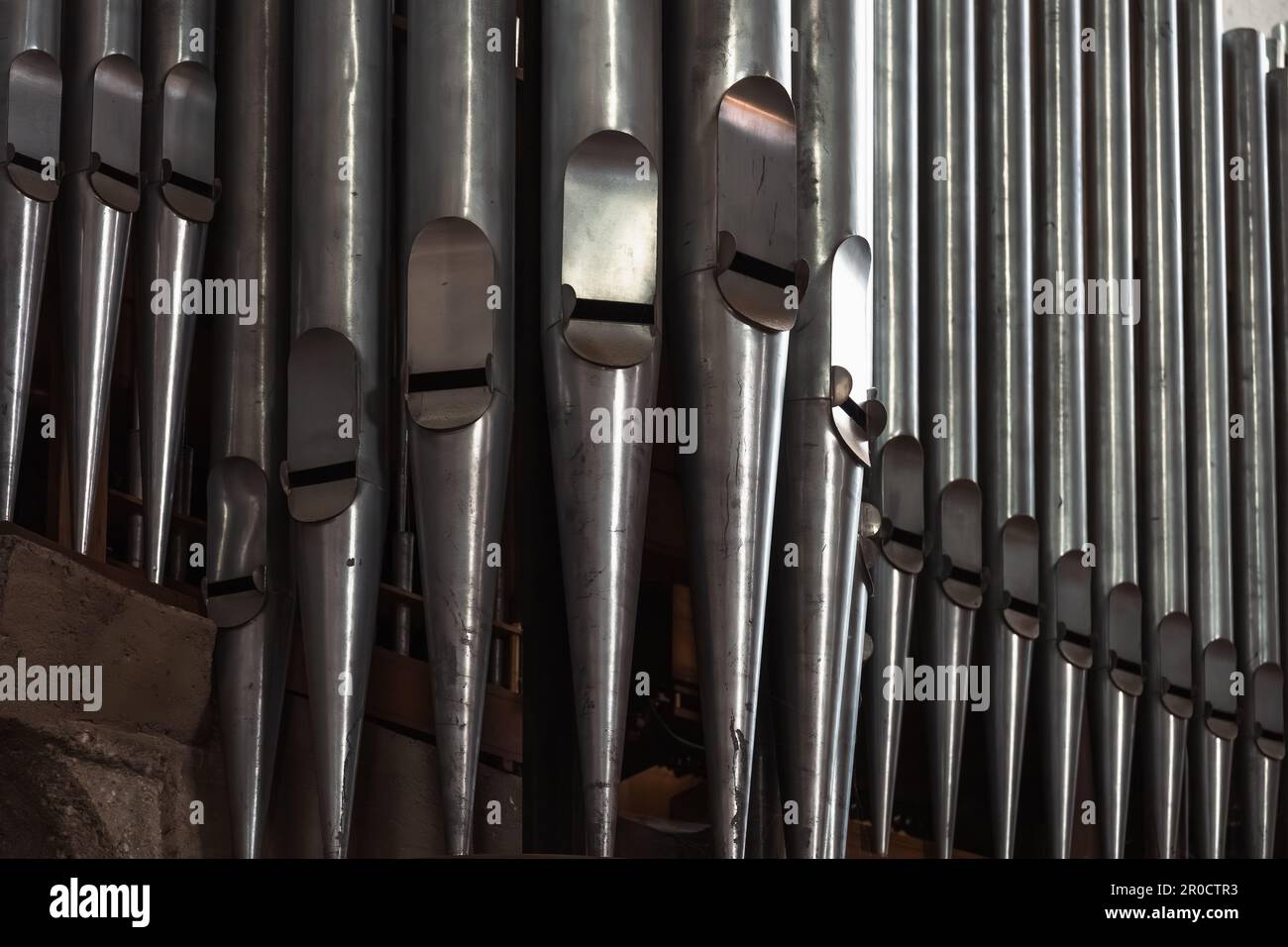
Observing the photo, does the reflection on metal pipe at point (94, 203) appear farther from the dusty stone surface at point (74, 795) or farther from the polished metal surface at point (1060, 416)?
the polished metal surface at point (1060, 416)

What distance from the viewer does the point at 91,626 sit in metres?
5.11

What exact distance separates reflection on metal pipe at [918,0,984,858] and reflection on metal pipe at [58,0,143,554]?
264 cm

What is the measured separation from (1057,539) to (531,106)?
2527 millimetres

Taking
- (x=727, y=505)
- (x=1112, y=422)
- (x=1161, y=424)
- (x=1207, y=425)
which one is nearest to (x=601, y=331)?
(x=727, y=505)

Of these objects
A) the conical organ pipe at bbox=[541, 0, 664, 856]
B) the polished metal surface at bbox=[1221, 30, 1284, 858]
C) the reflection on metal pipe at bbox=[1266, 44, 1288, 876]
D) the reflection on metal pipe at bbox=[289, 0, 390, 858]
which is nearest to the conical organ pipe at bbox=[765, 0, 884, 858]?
the conical organ pipe at bbox=[541, 0, 664, 856]

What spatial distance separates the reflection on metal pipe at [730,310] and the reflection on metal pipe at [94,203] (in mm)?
1476

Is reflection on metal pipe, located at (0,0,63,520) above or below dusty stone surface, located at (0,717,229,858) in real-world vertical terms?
above

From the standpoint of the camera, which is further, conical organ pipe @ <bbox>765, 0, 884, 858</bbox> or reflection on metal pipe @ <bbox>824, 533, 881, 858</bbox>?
reflection on metal pipe @ <bbox>824, 533, 881, 858</bbox>

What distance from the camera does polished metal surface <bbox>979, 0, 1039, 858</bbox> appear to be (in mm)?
6547

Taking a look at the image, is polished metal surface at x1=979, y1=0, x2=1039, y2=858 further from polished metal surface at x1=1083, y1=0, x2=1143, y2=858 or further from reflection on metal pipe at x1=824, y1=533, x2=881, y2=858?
reflection on metal pipe at x1=824, y1=533, x2=881, y2=858

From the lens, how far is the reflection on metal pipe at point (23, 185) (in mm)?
5172

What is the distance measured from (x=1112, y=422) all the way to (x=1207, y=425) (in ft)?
2.10
